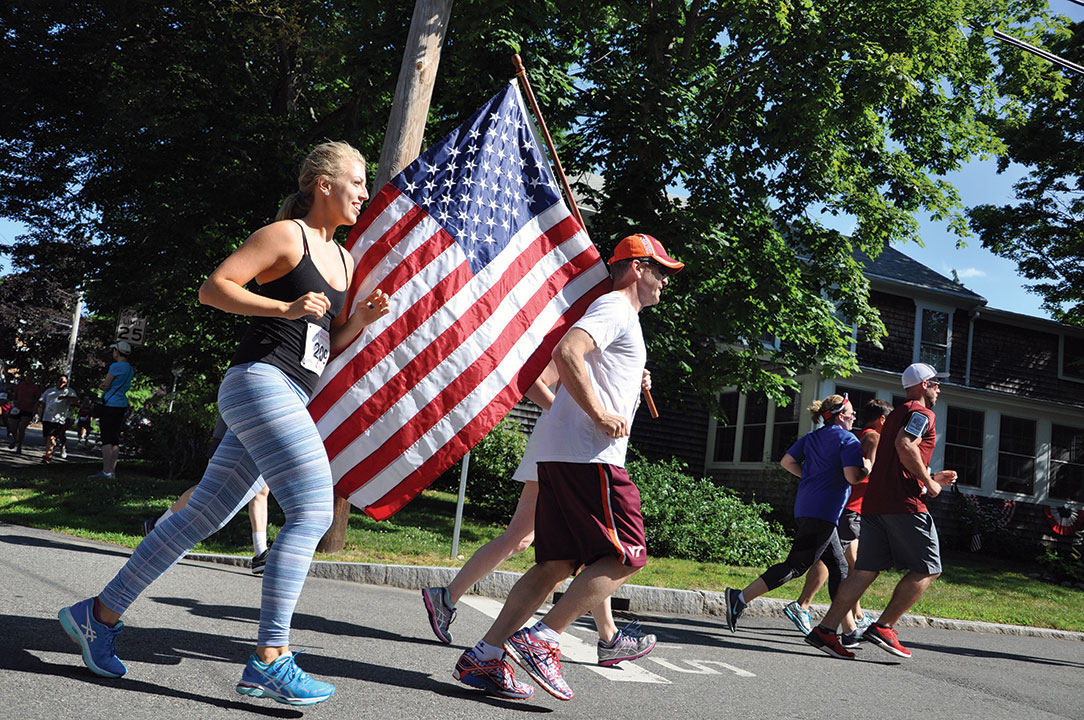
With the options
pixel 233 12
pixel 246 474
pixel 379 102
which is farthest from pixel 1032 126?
pixel 246 474

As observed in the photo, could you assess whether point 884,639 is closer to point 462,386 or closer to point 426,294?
point 462,386

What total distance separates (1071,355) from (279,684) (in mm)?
28741

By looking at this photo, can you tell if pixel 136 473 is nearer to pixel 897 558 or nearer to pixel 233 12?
pixel 233 12

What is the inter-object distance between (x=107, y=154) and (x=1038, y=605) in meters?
16.4

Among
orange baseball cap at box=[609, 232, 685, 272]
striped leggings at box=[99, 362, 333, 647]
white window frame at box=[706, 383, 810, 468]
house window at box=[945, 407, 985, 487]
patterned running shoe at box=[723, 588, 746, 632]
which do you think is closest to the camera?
striped leggings at box=[99, 362, 333, 647]

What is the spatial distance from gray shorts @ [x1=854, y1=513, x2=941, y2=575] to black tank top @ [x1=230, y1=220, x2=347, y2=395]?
472cm

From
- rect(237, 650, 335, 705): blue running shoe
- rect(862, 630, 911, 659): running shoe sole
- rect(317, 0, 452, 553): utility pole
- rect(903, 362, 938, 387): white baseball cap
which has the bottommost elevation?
rect(862, 630, 911, 659): running shoe sole

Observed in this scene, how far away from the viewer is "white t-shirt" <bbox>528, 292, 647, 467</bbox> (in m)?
3.85

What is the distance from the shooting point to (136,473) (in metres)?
16.6

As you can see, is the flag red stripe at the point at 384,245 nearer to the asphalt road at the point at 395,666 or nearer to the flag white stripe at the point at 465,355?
the flag white stripe at the point at 465,355

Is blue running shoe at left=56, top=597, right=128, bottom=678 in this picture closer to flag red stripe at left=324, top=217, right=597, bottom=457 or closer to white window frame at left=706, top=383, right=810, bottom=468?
flag red stripe at left=324, top=217, right=597, bottom=457

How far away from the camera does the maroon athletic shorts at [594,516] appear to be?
3.77 meters

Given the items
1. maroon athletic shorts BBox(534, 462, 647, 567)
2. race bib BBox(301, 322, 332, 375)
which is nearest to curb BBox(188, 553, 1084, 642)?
maroon athletic shorts BBox(534, 462, 647, 567)

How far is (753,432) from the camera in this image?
78.5 ft
